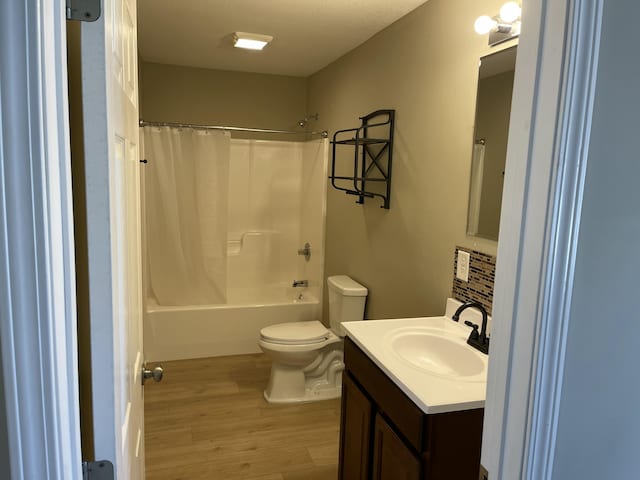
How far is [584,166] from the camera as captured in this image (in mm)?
779

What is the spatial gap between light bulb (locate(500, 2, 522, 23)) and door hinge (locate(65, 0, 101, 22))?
1464 mm

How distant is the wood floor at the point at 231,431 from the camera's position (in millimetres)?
2436

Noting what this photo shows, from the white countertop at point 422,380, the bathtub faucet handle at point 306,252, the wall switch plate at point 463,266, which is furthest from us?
the bathtub faucet handle at point 306,252

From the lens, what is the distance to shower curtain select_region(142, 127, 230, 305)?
3826 millimetres

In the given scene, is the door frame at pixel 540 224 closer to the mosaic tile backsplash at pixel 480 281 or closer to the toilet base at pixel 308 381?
the mosaic tile backsplash at pixel 480 281

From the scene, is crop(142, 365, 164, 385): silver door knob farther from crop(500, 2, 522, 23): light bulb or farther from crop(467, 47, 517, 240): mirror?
crop(500, 2, 522, 23): light bulb

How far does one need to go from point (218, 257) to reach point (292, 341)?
52.5 inches

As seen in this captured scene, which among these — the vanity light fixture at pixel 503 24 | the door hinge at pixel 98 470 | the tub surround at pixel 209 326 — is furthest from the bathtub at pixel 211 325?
the door hinge at pixel 98 470

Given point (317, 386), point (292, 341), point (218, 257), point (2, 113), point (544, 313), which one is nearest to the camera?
point (2, 113)

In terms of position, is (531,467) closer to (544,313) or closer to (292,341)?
(544,313)

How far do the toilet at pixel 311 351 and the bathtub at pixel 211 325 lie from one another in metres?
0.72

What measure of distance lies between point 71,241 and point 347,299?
246cm

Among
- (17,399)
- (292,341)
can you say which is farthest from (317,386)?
(17,399)

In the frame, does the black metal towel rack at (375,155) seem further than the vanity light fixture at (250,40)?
No
